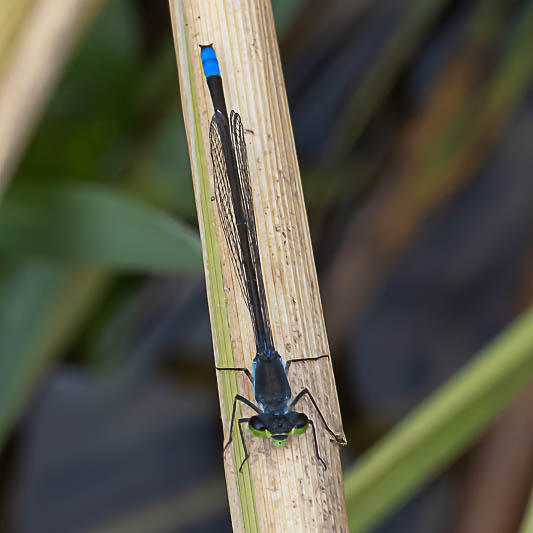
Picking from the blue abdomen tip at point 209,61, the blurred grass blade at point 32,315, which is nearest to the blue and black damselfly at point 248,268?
the blue abdomen tip at point 209,61

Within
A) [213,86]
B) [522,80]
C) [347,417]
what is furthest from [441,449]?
[522,80]

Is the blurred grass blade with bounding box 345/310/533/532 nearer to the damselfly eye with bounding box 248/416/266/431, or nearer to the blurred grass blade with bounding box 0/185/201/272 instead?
the damselfly eye with bounding box 248/416/266/431

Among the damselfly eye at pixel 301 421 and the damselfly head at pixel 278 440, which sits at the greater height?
the damselfly eye at pixel 301 421

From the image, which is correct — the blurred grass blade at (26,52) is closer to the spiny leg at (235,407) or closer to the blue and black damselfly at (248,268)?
the blue and black damselfly at (248,268)

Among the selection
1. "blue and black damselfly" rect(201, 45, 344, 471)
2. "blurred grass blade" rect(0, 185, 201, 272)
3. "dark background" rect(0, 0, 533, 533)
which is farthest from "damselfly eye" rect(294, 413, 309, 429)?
"dark background" rect(0, 0, 533, 533)

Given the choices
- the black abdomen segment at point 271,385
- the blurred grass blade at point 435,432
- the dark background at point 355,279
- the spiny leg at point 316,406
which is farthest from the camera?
the dark background at point 355,279

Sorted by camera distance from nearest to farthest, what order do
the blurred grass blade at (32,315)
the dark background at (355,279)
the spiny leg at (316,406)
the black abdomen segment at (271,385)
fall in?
the spiny leg at (316,406), the black abdomen segment at (271,385), the blurred grass blade at (32,315), the dark background at (355,279)

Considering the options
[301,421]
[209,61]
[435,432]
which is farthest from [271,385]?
[209,61]

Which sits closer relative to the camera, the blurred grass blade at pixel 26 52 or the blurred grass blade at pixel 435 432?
the blurred grass blade at pixel 26 52
